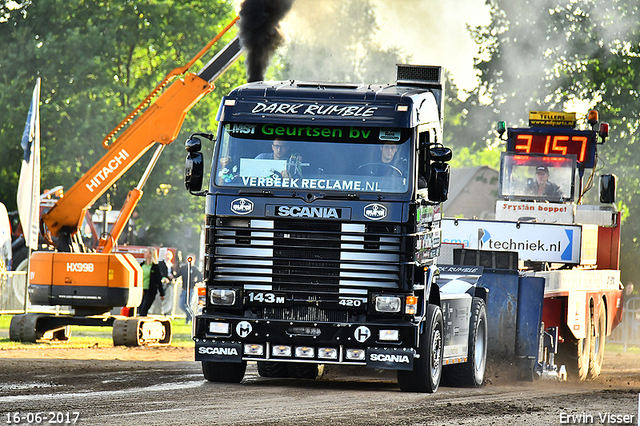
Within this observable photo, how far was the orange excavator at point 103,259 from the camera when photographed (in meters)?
21.0

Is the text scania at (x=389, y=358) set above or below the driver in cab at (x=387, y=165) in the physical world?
below

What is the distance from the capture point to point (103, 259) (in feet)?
69.3

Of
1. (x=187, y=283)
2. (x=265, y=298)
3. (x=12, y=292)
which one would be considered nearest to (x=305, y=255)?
(x=265, y=298)

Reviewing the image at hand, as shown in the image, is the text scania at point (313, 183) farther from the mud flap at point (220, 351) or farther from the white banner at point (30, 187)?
the white banner at point (30, 187)

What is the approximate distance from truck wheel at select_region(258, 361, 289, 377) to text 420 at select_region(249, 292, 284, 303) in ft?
9.89

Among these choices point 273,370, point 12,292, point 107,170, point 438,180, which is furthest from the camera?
point 12,292

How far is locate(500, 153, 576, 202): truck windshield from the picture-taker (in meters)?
22.8

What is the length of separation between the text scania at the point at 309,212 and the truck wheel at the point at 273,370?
3705mm

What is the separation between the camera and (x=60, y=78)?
42969 millimetres

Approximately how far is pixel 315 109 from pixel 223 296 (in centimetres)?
244

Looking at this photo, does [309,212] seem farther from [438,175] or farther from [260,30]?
[260,30]

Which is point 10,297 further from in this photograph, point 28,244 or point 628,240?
point 628,240

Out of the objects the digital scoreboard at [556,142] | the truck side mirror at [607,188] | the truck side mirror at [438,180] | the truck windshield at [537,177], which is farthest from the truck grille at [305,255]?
the digital scoreboard at [556,142]

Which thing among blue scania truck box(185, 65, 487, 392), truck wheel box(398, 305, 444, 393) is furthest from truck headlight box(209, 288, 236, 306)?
truck wheel box(398, 305, 444, 393)
